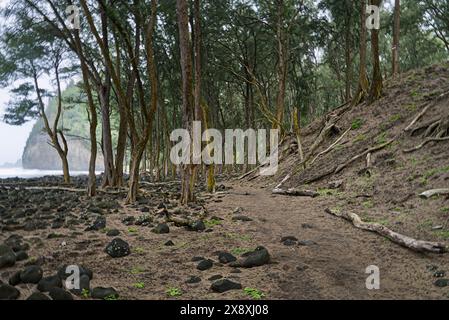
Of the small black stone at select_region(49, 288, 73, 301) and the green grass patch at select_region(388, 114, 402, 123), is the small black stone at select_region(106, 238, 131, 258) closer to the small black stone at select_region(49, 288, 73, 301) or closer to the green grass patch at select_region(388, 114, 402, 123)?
the small black stone at select_region(49, 288, 73, 301)

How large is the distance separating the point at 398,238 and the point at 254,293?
2.72m

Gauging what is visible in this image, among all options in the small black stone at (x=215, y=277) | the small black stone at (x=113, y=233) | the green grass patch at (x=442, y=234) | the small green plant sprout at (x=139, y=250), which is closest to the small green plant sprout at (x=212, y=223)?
the small black stone at (x=113, y=233)

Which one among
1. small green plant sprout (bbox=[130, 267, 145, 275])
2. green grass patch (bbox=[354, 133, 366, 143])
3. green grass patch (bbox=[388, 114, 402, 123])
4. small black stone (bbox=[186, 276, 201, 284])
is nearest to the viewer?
small black stone (bbox=[186, 276, 201, 284])

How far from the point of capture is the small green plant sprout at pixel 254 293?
12.6 ft

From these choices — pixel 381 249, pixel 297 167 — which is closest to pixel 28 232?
pixel 381 249

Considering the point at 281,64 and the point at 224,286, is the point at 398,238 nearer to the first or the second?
the point at 224,286

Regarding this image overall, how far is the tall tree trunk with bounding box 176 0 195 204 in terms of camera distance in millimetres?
9438

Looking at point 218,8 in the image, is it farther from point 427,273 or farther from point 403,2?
point 427,273

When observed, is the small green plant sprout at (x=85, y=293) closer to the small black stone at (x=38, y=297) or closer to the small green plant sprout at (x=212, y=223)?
the small black stone at (x=38, y=297)

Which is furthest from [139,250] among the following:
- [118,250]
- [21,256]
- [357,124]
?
[357,124]

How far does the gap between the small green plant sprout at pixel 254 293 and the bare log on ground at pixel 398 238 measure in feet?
8.08

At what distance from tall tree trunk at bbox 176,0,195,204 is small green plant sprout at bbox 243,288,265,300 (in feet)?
20.3

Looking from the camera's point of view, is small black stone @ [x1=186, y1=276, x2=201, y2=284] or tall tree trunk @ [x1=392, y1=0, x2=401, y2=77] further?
tall tree trunk @ [x1=392, y1=0, x2=401, y2=77]

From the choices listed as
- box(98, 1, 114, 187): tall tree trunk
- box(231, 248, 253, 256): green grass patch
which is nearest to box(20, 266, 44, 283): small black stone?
box(231, 248, 253, 256): green grass patch
